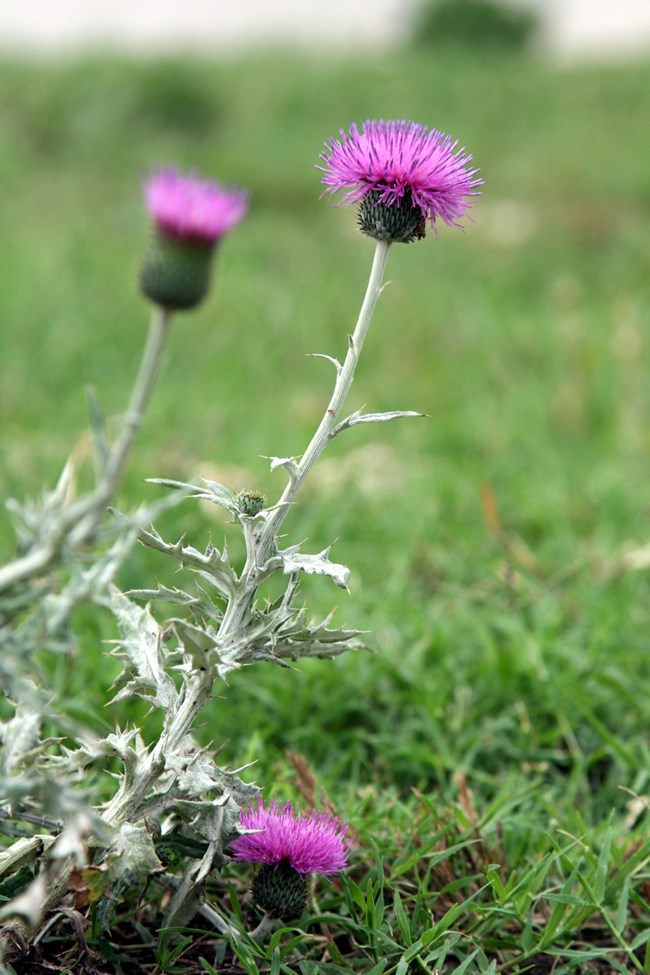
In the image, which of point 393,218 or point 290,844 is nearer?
point 393,218

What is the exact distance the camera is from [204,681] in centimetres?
141

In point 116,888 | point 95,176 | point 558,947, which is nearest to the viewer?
point 116,888

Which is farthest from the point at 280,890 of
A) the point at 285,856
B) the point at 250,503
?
the point at 250,503

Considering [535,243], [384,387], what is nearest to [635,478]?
[384,387]

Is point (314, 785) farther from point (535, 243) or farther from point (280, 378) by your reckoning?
point (535, 243)

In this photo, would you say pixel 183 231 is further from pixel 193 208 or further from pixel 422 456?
pixel 422 456

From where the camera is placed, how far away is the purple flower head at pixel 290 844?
4.84ft

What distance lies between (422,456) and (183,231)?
3.26m

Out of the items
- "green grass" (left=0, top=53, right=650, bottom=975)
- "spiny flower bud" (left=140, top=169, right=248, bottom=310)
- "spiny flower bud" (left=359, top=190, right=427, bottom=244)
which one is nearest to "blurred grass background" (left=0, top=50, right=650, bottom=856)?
"green grass" (left=0, top=53, right=650, bottom=975)

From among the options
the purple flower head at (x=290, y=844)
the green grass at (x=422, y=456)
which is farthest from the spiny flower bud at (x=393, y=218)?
the purple flower head at (x=290, y=844)

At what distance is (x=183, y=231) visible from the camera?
51.4 inches

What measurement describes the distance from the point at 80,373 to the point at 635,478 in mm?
2621

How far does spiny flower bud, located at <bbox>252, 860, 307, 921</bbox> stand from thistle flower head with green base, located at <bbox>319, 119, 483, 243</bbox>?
2.86 ft

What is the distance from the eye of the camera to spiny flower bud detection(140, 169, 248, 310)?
129cm
